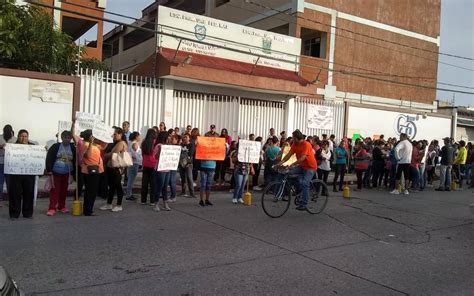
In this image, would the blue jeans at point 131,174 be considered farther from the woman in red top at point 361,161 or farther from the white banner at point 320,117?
the white banner at point 320,117

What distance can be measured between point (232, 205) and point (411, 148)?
293 inches

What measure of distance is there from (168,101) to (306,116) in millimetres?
6794

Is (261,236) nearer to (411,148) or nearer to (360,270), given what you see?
(360,270)

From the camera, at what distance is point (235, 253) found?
6.46 meters

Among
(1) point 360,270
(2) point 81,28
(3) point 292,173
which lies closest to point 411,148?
(3) point 292,173

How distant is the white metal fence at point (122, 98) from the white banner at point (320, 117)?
24.0 feet

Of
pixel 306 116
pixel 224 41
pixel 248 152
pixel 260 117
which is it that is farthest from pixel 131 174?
pixel 306 116

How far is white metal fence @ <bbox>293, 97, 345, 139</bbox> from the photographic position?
20094 millimetres

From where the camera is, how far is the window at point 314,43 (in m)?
26.4

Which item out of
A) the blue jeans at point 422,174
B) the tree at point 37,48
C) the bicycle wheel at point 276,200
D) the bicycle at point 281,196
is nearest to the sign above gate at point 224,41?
the tree at point 37,48

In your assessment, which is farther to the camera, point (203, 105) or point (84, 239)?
point (203, 105)

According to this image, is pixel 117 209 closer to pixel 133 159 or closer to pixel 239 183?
pixel 133 159

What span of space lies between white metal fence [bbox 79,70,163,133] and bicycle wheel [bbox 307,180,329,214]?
787 centimetres

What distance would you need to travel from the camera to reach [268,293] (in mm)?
4926
